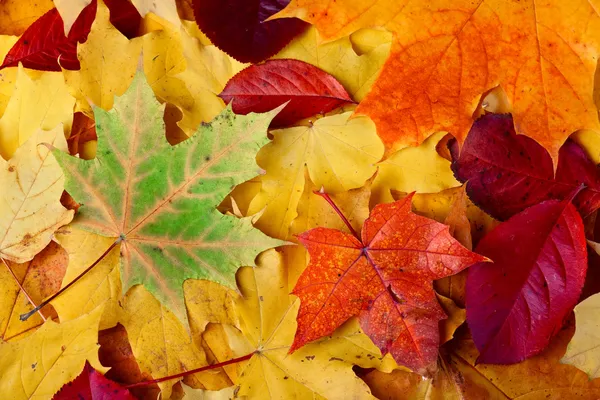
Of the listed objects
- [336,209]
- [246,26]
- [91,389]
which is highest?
[246,26]

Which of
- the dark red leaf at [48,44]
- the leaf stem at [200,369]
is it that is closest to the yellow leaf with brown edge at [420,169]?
the leaf stem at [200,369]

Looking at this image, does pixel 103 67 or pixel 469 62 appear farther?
pixel 103 67

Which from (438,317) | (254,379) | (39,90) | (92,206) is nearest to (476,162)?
(438,317)

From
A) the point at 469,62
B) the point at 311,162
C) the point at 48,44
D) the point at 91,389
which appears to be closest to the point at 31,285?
the point at 91,389

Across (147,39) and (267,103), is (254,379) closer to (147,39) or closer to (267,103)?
(267,103)

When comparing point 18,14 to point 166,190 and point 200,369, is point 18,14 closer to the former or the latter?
point 166,190

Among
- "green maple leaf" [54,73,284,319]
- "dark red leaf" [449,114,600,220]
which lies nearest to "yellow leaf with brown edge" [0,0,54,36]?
Result: "green maple leaf" [54,73,284,319]

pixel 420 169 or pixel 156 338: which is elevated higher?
pixel 420 169

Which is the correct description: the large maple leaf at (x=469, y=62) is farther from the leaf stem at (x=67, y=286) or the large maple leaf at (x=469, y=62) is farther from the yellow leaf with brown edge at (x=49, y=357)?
the yellow leaf with brown edge at (x=49, y=357)
